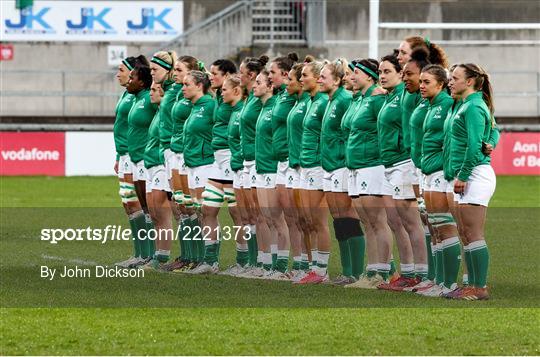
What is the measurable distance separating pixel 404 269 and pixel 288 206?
1793 millimetres

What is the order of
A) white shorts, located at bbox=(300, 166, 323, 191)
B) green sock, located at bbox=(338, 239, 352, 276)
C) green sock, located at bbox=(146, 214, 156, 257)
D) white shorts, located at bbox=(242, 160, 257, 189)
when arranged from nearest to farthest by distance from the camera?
1. green sock, located at bbox=(338, 239, 352, 276)
2. white shorts, located at bbox=(300, 166, 323, 191)
3. white shorts, located at bbox=(242, 160, 257, 189)
4. green sock, located at bbox=(146, 214, 156, 257)

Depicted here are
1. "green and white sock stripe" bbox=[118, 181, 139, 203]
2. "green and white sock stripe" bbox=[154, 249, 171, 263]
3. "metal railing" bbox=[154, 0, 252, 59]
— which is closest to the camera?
"green and white sock stripe" bbox=[154, 249, 171, 263]

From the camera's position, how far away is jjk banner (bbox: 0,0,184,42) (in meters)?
37.0

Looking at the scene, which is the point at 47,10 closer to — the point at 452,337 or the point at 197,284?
the point at 197,284

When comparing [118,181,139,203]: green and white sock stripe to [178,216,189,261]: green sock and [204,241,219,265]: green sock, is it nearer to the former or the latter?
[178,216,189,261]: green sock

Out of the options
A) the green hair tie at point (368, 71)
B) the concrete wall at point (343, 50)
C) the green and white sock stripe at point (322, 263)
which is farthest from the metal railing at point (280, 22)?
the green hair tie at point (368, 71)

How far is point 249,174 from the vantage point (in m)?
14.4

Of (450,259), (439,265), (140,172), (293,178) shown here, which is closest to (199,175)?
(140,172)

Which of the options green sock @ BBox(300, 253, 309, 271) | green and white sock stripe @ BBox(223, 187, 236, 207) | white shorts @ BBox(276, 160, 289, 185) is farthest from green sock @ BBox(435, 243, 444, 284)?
green and white sock stripe @ BBox(223, 187, 236, 207)

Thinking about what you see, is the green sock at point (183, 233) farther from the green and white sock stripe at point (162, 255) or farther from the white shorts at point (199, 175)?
the white shorts at point (199, 175)

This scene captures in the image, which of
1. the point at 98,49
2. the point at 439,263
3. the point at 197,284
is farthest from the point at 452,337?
the point at 98,49

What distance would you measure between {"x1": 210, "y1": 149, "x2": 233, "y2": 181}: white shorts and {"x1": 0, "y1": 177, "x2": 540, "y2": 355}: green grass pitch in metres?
1.07

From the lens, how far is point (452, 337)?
9.73 m

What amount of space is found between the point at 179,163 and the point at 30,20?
75.9 ft
